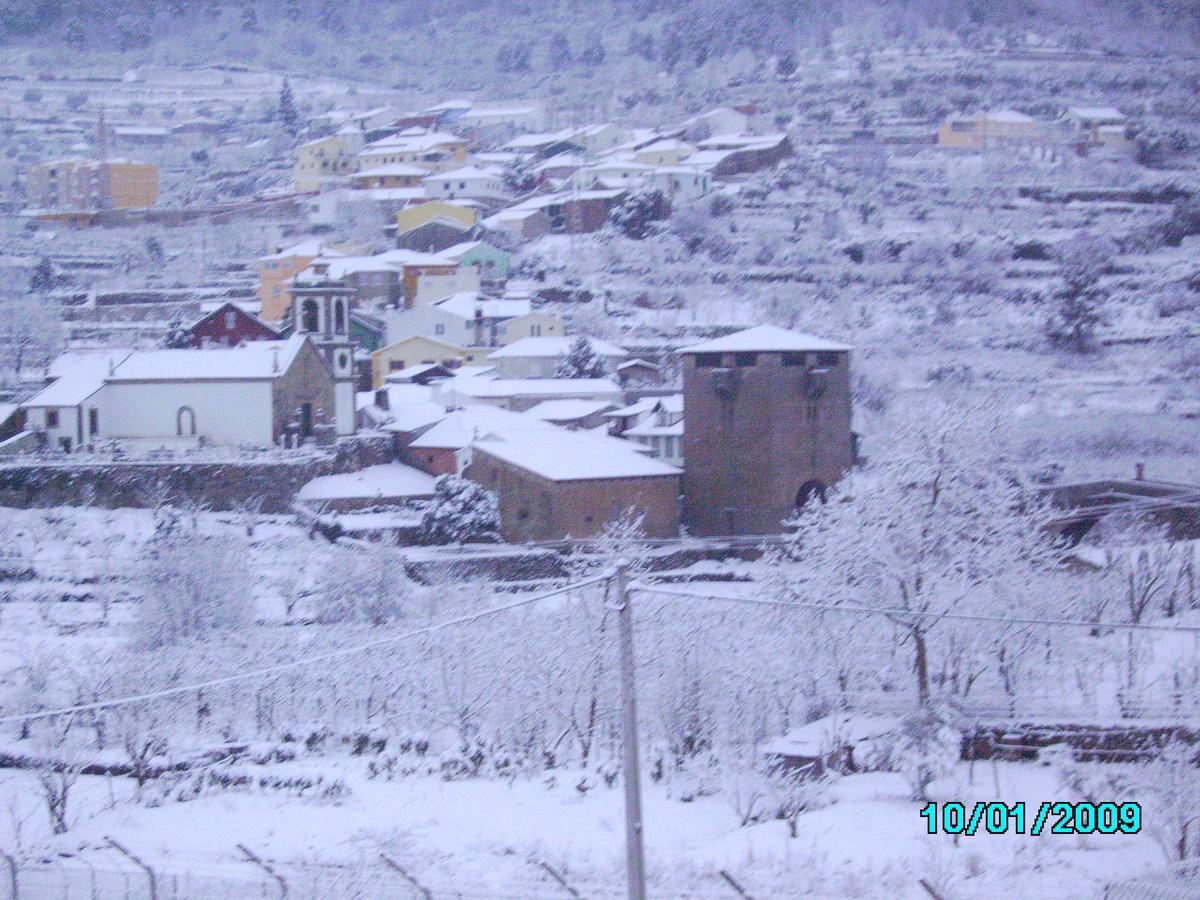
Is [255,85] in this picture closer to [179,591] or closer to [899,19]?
[899,19]

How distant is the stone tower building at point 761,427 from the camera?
46.5 feet

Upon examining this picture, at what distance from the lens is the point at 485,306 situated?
23.2 m

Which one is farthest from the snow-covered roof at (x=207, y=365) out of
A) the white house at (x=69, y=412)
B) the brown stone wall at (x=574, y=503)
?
the brown stone wall at (x=574, y=503)

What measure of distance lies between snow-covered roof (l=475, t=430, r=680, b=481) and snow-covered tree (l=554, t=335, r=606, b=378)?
4.65 meters

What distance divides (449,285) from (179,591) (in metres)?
15.2

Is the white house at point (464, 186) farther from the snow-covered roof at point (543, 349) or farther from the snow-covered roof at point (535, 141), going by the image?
the snow-covered roof at point (543, 349)

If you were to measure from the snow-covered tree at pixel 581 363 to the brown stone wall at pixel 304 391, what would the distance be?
406cm

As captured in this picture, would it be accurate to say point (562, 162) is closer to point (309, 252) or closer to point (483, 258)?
Result: point (483, 258)

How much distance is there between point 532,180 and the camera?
36844 millimetres

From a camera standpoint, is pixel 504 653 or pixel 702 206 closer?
pixel 504 653

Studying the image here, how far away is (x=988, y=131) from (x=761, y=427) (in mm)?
30507

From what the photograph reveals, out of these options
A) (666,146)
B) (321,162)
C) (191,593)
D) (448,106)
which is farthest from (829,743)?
(448,106)

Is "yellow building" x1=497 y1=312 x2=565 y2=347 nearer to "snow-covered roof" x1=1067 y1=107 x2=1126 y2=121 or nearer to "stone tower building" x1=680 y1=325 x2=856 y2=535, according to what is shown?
"stone tower building" x1=680 y1=325 x2=856 y2=535

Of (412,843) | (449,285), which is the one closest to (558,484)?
(412,843)
